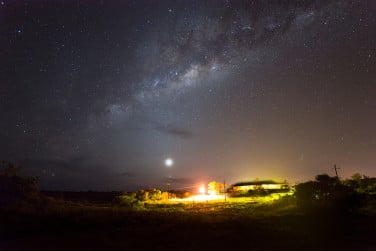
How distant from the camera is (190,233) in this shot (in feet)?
58.1

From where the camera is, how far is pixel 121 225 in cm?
2155

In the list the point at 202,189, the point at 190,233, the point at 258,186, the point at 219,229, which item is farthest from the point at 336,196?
the point at 202,189

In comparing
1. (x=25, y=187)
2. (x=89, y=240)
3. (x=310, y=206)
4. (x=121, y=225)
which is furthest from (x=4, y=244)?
(x=310, y=206)

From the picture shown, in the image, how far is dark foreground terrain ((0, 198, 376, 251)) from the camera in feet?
48.9

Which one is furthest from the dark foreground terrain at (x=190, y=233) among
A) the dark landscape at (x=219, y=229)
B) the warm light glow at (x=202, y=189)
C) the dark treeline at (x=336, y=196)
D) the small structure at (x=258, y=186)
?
the warm light glow at (x=202, y=189)

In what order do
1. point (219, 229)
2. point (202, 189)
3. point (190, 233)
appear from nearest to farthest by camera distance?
point (190, 233), point (219, 229), point (202, 189)

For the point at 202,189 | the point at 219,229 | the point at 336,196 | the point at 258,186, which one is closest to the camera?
the point at 219,229

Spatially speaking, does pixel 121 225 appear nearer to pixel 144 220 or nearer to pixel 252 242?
pixel 144 220

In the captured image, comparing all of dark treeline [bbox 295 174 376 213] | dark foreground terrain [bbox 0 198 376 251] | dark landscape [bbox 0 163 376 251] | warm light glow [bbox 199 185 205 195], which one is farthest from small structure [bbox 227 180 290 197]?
dark foreground terrain [bbox 0 198 376 251]

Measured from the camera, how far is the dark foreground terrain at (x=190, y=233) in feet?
48.9

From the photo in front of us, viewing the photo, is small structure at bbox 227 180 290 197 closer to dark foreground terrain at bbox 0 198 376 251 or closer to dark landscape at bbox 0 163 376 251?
dark landscape at bbox 0 163 376 251

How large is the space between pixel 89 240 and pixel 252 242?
321 inches

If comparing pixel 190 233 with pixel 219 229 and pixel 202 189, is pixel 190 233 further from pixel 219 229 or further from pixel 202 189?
pixel 202 189

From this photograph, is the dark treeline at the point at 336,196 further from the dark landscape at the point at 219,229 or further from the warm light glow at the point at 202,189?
the warm light glow at the point at 202,189
